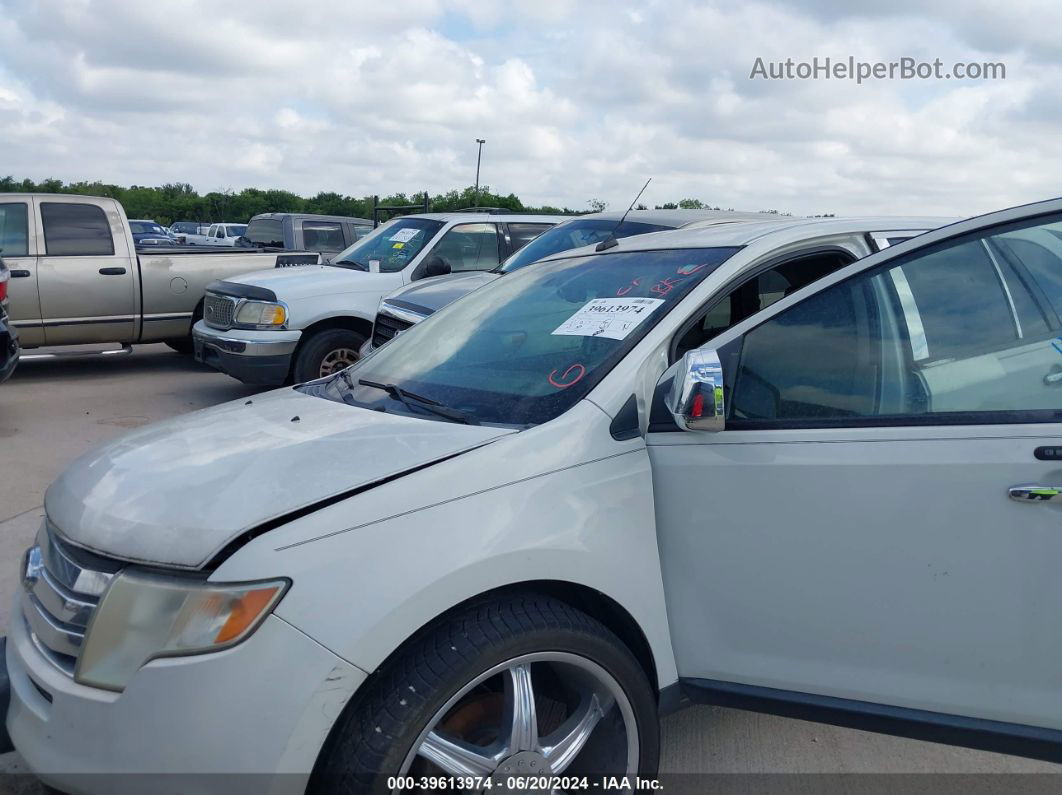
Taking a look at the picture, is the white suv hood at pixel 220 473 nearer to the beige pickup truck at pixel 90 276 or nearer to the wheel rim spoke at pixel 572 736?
the wheel rim spoke at pixel 572 736

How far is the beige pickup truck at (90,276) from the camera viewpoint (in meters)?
9.12

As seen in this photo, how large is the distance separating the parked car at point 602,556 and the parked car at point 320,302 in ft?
17.0

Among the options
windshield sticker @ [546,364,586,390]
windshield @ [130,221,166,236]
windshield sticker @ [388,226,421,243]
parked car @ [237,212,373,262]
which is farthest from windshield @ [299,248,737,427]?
windshield @ [130,221,166,236]

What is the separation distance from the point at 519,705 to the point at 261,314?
20.5 feet

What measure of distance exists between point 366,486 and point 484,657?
484 mm

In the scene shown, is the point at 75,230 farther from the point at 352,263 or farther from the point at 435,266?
the point at 435,266

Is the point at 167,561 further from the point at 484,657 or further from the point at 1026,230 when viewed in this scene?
the point at 1026,230

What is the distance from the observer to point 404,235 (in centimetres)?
900

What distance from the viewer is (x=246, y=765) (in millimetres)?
1926

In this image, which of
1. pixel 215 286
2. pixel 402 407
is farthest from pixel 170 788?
pixel 215 286

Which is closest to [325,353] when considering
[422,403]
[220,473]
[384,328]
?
[384,328]

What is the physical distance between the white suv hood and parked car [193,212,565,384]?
5.06 metres

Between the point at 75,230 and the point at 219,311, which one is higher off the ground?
the point at 75,230

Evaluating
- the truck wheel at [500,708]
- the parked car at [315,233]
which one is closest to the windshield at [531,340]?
the truck wheel at [500,708]
